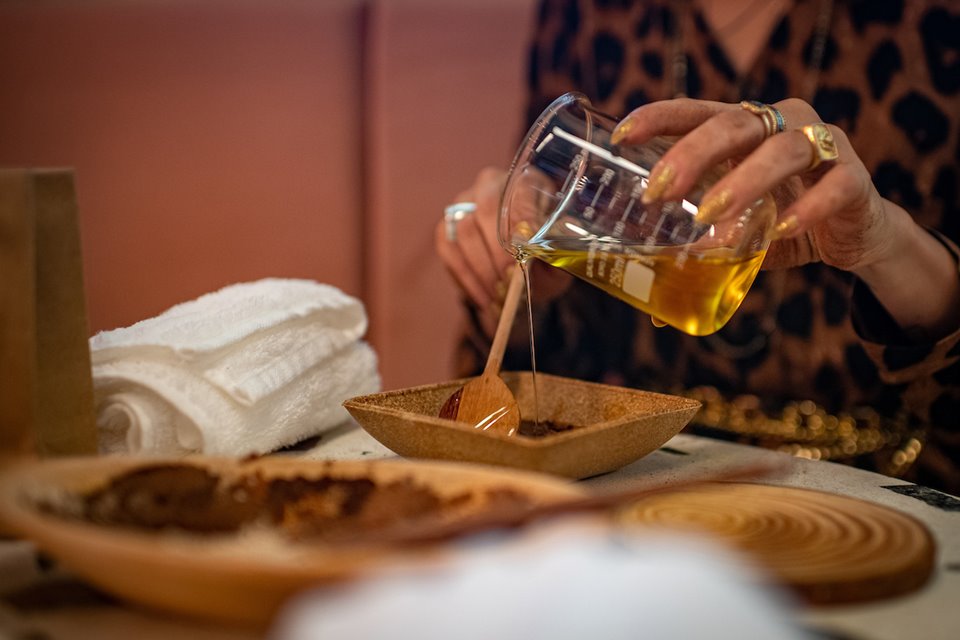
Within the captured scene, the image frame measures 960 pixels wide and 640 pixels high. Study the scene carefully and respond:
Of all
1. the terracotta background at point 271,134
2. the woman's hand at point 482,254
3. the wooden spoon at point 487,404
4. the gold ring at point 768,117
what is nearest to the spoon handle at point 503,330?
the wooden spoon at point 487,404

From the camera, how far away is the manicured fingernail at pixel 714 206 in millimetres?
515

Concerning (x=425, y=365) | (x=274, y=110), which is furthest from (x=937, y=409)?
(x=274, y=110)

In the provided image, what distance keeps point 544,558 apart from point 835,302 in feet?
2.68

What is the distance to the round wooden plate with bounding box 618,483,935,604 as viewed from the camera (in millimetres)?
365

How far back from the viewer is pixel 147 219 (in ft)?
3.90

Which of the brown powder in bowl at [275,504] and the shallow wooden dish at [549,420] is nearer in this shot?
the brown powder in bowl at [275,504]

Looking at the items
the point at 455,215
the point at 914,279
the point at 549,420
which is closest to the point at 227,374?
the point at 549,420

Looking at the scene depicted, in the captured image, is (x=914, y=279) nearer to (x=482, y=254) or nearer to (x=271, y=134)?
(x=482, y=254)

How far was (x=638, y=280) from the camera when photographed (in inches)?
22.1

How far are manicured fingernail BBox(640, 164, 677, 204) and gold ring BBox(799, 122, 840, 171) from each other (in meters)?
0.11

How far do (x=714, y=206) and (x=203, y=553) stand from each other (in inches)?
13.8

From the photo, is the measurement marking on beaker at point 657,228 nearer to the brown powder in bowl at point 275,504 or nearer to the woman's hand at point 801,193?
the woman's hand at point 801,193

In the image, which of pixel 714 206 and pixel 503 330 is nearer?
pixel 714 206

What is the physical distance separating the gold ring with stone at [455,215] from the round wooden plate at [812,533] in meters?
0.49
